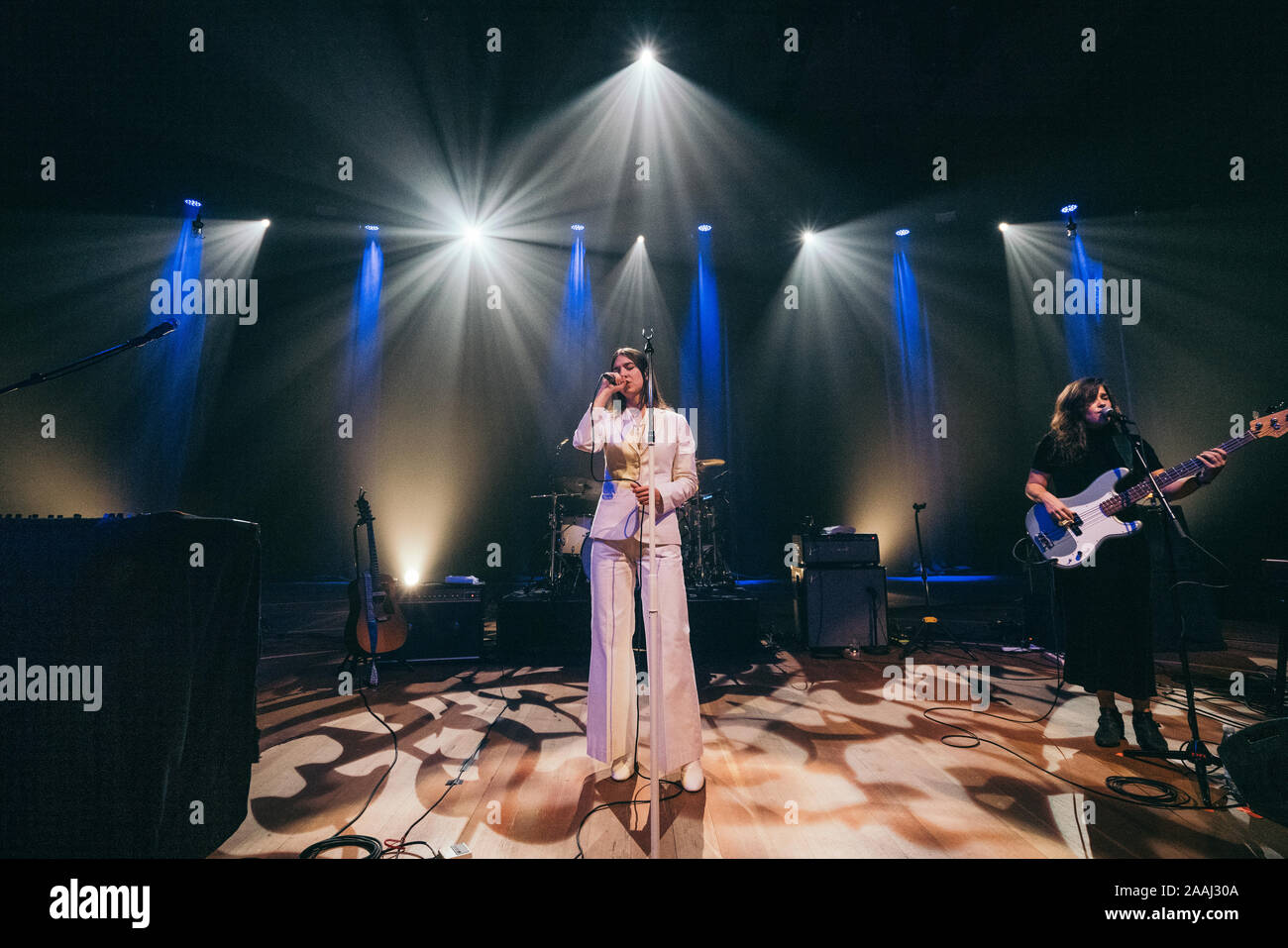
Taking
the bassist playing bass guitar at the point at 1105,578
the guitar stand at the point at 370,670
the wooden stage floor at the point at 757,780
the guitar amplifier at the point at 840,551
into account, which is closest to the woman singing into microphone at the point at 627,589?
the wooden stage floor at the point at 757,780

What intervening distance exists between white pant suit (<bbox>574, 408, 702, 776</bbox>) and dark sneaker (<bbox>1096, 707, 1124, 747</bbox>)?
2216 mm

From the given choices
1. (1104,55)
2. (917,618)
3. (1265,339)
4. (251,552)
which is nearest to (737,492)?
(917,618)

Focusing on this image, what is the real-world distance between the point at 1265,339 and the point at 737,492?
6.44 metres

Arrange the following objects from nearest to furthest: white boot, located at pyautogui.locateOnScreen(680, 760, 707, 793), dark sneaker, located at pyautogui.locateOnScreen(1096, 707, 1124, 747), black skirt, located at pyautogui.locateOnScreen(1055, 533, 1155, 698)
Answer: white boot, located at pyautogui.locateOnScreen(680, 760, 707, 793)
black skirt, located at pyautogui.locateOnScreen(1055, 533, 1155, 698)
dark sneaker, located at pyautogui.locateOnScreen(1096, 707, 1124, 747)

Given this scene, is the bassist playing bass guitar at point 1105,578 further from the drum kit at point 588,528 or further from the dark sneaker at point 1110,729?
the drum kit at point 588,528

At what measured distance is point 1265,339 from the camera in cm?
639

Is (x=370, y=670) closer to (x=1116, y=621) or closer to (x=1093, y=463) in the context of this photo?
(x=1116, y=621)

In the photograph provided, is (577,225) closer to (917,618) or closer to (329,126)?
(329,126)

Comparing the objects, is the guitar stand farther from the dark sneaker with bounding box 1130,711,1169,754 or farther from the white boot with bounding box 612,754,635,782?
the dark sneaker with bounding box 1130,711,1169,754

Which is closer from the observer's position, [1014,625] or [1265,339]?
[1014,625]

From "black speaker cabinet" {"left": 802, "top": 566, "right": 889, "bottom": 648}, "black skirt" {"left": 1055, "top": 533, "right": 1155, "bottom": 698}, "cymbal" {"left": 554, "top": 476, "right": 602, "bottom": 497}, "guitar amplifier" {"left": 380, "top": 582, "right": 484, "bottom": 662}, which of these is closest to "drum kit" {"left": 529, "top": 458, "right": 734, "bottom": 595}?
"cymbal" {"left": 554, "top": 476, "right": 602, "bottom": 497}

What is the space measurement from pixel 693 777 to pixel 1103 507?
249 cm

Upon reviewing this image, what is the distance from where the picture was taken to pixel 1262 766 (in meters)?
1.94

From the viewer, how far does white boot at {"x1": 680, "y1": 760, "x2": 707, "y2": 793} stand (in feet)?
7.74
